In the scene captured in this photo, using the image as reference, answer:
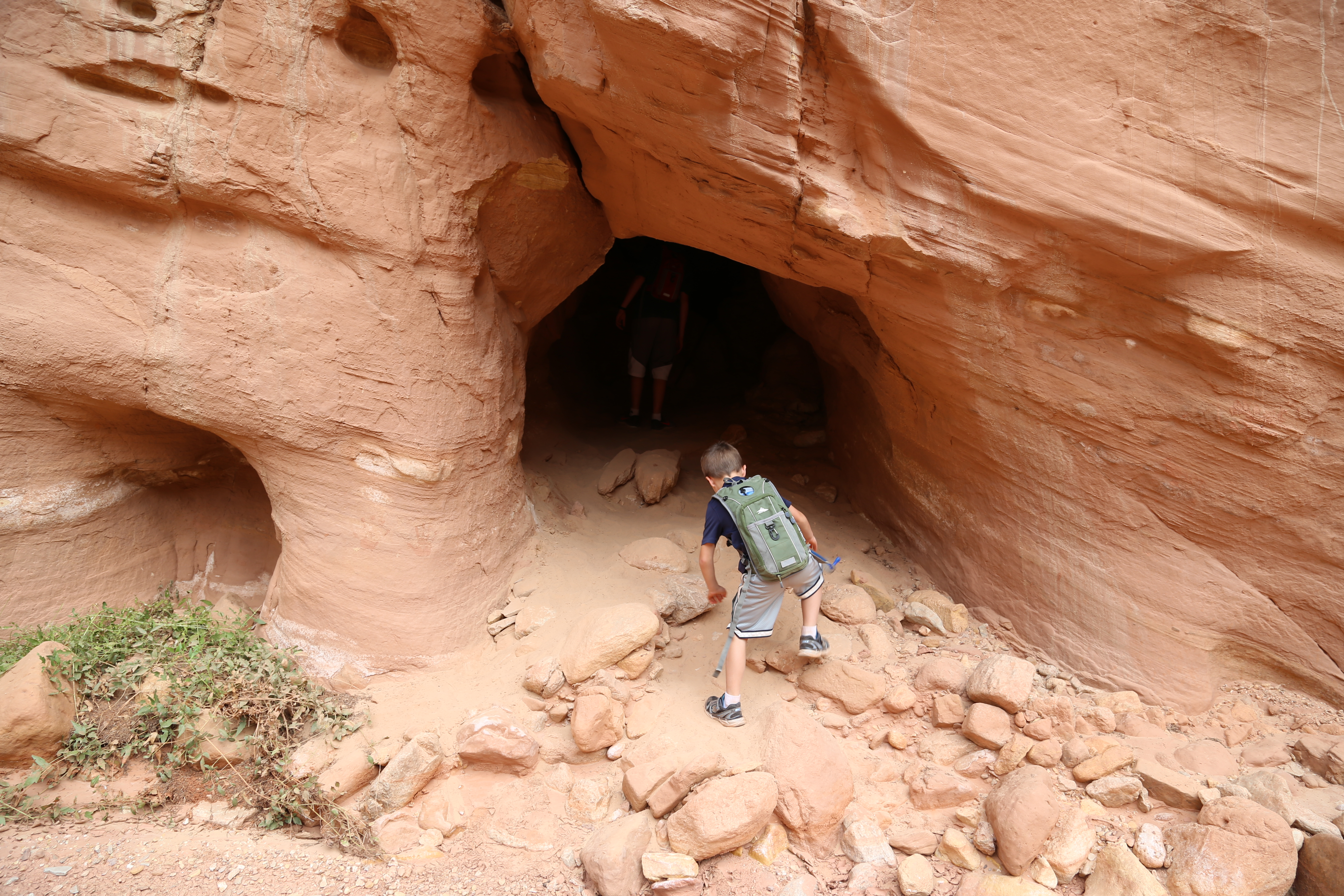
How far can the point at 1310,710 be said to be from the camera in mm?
2863

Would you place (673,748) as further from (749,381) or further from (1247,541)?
(749,381)

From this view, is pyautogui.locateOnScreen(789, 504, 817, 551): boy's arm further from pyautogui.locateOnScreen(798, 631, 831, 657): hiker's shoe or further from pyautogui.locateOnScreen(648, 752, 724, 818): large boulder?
pyautogui.locateOnScreen(648, 752, 724, 818): large boulder

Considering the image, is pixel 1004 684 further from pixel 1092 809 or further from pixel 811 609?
pixel 811 609

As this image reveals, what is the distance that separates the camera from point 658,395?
17.6ft

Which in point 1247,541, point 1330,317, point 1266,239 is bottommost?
point 1247,541

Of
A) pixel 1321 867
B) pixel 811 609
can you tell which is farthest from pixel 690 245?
pixel 1321 867

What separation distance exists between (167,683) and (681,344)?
3882 millimetres

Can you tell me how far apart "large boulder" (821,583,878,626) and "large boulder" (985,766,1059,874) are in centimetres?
100

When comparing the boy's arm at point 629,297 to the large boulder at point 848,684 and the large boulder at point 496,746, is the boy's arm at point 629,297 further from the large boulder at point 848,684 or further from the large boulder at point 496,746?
the large boulder at point 496,746

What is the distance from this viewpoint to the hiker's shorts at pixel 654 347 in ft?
17.0

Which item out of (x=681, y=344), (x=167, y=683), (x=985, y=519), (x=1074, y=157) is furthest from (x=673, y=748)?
(x=681, y=344)

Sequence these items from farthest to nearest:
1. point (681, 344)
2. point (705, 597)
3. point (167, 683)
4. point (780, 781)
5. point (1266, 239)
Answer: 1. point (681, 344)
2. point (705, 597)
3. point (167, 683)
4. point (780, 781)
5. point (1266, 239)

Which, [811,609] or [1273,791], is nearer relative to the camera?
[1273,791]

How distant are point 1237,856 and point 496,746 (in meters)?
2.55
